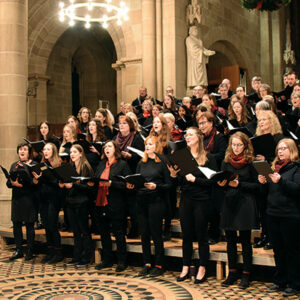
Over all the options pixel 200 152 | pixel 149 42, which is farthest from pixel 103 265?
pixel 149 42

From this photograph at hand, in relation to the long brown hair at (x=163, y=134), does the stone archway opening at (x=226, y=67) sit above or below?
above

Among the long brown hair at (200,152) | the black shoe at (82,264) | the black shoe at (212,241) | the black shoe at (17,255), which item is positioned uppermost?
the long brown hair at (200,152)

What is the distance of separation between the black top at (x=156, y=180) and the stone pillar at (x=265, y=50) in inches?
544

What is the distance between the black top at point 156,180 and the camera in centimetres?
572

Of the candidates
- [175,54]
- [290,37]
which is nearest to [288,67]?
[290,37]

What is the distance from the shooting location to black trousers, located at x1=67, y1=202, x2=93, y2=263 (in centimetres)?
626

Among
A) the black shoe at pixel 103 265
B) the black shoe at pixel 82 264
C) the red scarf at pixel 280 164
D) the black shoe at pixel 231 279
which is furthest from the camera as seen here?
the black shoe at pixel 82 264

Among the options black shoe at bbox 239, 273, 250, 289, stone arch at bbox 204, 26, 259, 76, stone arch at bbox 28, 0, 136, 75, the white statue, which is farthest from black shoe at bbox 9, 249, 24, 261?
stone arch at bbox 204, 26, 259, 76

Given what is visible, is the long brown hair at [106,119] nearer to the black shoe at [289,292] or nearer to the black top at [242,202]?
the black top at [242,202]

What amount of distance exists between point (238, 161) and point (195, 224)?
83 centimetres

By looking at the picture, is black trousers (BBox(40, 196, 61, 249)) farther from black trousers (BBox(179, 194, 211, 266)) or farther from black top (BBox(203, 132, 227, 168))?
black top (BBox(203, 132, 227, 168))

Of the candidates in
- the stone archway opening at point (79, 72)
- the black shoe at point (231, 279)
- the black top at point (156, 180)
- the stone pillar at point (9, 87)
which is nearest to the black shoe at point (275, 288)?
the black shoe at point (231, 279)

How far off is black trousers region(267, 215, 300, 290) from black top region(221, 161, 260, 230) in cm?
22

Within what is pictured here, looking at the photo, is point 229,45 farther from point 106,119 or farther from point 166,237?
point 166,237
